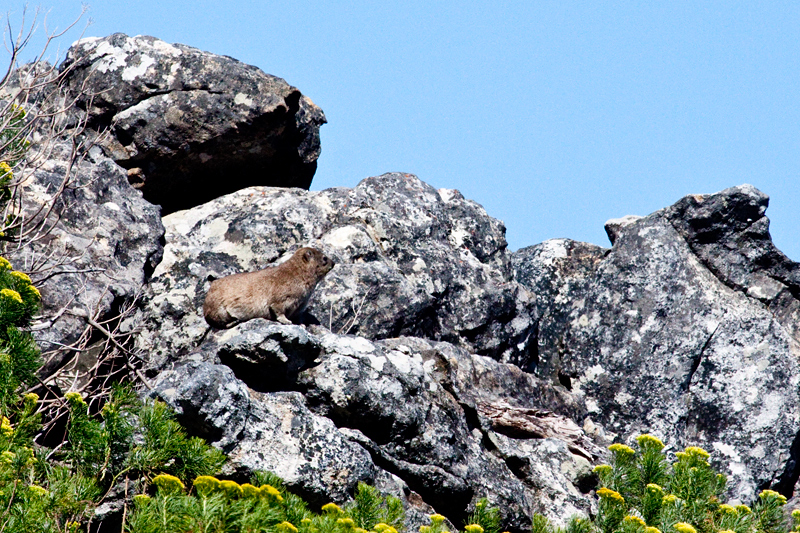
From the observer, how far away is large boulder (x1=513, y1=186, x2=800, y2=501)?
34.6 ft

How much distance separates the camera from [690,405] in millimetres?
10773

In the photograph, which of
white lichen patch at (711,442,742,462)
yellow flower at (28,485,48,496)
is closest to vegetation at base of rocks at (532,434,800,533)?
yellow flower at (28,485,48,496)

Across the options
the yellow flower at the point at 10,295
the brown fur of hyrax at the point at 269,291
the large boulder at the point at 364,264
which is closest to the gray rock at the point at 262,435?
the yellow flower at the point at 10,295

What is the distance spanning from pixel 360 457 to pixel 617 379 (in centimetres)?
508

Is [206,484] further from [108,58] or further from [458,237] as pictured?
[108,58]

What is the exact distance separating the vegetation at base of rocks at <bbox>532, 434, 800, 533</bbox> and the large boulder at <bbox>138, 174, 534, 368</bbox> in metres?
4.04

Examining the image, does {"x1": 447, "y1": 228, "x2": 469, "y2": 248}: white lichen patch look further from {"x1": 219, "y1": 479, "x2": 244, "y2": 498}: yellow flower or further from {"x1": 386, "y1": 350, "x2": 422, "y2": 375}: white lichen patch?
{"x1": 219, "y1": 479, "x2": 244, "y2": 498}: yellow flower

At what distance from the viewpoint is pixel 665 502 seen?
5.51m

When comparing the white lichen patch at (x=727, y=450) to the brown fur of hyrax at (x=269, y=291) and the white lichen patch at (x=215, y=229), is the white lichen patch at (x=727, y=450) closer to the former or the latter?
the brown fur of hyrax at (x=269, y=291)

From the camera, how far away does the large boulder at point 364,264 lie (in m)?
9.72

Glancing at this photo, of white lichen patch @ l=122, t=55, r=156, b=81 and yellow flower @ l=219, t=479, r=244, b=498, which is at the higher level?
white lichen patch @ l=122, t=55, r=156, b=81

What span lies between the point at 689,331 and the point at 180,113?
283 inches

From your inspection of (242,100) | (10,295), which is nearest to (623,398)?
(242,100)

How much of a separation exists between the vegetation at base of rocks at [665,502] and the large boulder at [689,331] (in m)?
4.42
